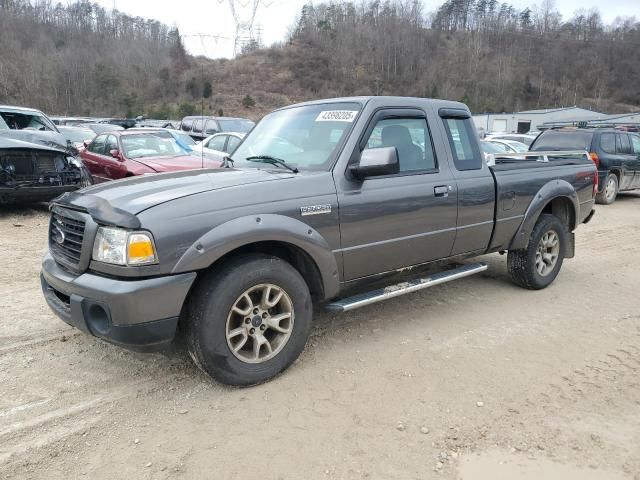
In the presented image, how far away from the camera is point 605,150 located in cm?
1256

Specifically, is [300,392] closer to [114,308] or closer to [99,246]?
[114,308]

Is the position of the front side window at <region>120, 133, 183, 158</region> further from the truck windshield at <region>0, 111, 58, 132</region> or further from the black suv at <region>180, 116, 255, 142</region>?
the black suv at <region>180, 116, 255, 142</region>

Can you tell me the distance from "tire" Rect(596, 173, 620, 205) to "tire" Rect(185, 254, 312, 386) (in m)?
11.8

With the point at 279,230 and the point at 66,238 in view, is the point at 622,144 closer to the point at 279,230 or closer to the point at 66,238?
the point at 279,230

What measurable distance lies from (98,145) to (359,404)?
9.34m

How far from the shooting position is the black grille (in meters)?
3.16

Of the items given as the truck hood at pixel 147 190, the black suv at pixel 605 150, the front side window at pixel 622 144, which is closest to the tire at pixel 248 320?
the truck hood at pixel 147 190

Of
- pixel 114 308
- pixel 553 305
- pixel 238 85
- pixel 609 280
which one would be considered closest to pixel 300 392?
pixel 114 308

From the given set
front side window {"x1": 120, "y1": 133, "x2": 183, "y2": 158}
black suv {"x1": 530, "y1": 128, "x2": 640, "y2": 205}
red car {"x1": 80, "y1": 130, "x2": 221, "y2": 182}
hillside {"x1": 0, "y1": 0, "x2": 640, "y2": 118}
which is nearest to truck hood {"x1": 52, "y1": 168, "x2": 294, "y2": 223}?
red car {"x1": 80, "y1": 130, "x2": 221, "y2": 182}

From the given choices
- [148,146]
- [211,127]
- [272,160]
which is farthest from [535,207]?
[211,127]

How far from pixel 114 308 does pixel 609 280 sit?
555cm

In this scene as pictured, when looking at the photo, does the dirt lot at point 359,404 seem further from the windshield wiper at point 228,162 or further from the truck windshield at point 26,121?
the truck windshield at point 26,121

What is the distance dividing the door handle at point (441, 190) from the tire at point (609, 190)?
33.8 ft

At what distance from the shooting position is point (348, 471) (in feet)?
8.30
